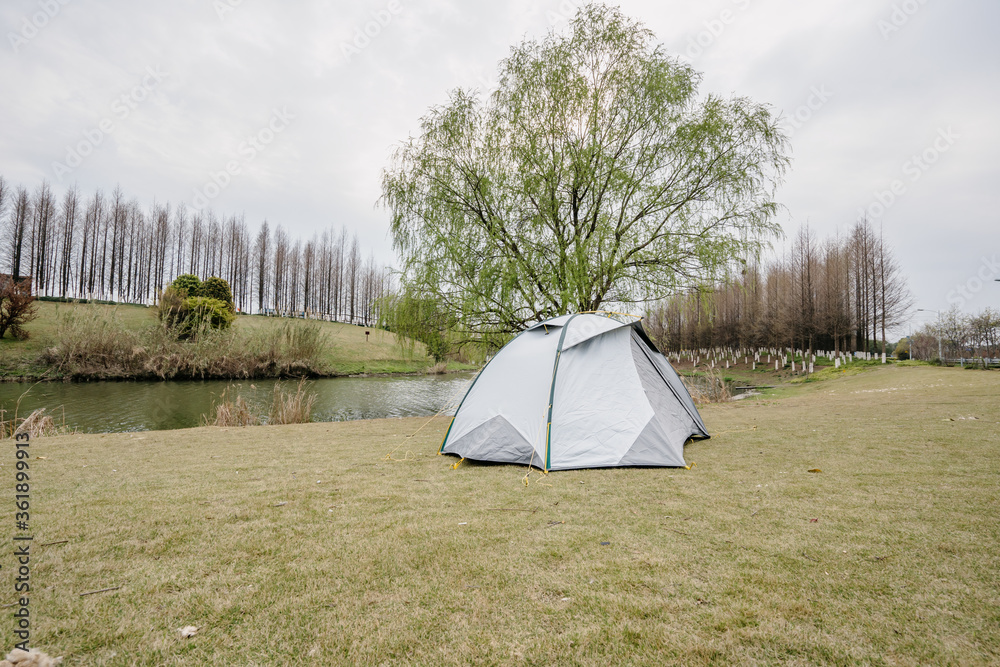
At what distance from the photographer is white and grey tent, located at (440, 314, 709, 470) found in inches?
207

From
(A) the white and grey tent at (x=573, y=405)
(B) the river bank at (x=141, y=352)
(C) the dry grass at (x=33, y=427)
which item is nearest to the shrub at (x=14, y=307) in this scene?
(B) the river bank at (x=141, y=352)

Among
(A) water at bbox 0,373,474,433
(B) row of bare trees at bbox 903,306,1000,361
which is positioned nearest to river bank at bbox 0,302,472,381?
(A) water at bbox 0,373,474,433

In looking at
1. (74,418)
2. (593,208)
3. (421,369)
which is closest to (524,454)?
(593,208)

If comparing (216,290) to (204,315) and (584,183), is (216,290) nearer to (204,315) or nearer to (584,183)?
(204,315)

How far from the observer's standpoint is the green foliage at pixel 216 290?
32.3 meters

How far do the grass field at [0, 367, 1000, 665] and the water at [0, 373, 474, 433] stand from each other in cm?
422

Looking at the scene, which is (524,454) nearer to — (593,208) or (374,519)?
(374,519)

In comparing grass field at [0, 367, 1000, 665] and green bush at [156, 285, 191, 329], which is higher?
green bush at [156, 285, 191, 329]

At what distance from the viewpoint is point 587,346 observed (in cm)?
598

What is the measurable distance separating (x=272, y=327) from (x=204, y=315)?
5087 millimetres

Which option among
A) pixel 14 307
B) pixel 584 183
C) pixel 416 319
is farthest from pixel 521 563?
pixel 14 307

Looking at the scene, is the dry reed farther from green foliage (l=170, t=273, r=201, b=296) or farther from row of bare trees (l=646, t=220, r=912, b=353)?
row of bare trees (l=646, t=220, r=912, b=353)

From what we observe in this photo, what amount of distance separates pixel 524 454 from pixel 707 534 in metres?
2.50

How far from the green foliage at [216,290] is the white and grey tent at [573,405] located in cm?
3257
